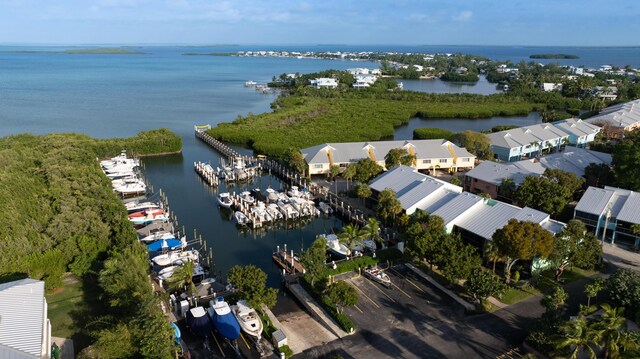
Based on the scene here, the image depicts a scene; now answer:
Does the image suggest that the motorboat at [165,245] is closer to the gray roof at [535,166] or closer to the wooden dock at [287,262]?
the wooden dock at [287,262]

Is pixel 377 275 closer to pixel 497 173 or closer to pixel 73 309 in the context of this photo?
pixel 73 309

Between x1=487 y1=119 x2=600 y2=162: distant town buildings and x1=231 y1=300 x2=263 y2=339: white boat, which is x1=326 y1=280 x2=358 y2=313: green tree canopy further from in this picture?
x1=487 y1=119 x2=600 y2=162: distant town buildings

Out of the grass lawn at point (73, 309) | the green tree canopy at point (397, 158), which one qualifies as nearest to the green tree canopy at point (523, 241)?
the green tree canopy at point (397, 158)

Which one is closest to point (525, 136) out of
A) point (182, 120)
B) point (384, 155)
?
point (384, 155)

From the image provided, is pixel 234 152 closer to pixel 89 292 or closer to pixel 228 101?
pixel 89 292

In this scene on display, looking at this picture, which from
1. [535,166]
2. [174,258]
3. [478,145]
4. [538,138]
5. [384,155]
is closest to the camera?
[174,258]

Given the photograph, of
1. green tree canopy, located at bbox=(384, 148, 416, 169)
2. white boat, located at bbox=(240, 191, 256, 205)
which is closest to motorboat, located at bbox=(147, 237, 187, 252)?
white boat, located at bbox=(240, 191, 256, 205)
